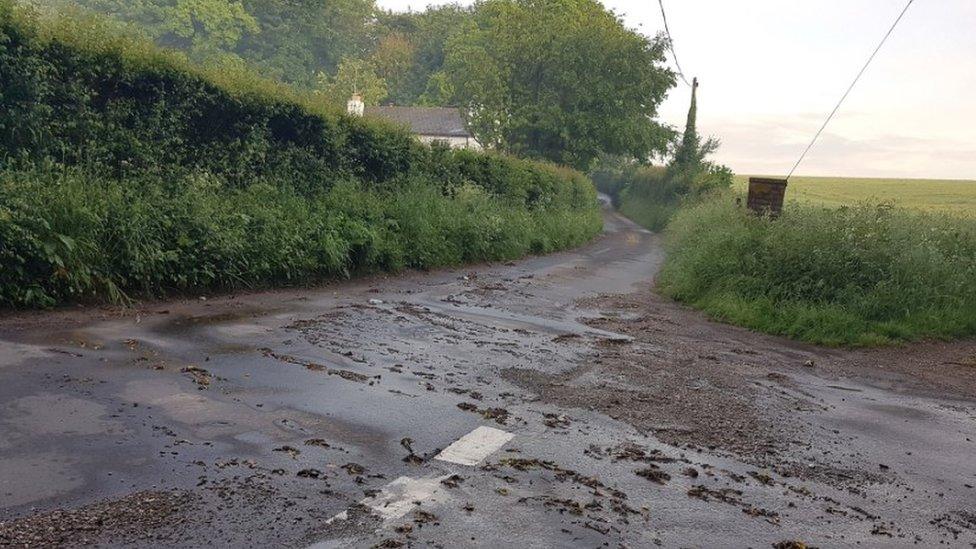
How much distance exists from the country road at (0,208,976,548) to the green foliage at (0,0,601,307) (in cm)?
71

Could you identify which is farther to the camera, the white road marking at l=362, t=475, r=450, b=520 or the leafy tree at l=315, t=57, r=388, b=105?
the leafy tree at l=315, t=57, r=388, b=105

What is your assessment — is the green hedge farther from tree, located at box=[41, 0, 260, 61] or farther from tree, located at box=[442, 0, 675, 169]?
tree, located at box=[41, 0, 260, 61]

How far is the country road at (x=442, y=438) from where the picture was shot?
14.1 feet

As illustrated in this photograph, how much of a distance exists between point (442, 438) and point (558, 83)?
4246 centimetres

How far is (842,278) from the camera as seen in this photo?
13.7m

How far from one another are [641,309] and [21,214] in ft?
31.5

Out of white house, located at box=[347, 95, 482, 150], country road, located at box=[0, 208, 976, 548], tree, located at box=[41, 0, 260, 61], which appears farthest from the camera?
tree, located at box=[41, 0, 260, 61]

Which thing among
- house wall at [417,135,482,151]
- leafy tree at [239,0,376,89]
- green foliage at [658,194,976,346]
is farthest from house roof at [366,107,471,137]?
green foliage at [658,194,976,346]

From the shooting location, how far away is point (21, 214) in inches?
346

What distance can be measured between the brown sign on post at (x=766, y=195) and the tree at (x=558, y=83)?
27.4m

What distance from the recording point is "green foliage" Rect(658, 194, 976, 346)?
42.3 ft

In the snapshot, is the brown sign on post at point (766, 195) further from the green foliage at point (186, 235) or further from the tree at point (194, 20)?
the tree at point (194, 20)

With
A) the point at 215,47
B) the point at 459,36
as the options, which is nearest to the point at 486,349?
the point at 459,36

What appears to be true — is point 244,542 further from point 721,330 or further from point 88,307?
point 721,330
